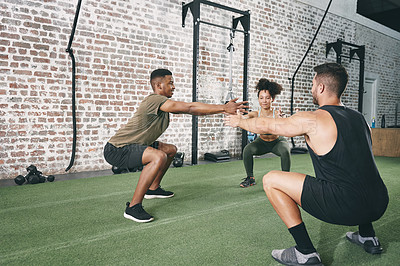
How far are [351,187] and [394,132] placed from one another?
5.79 meters

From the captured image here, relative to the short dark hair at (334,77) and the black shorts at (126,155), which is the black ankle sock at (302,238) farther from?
the black shorts at (126,155)

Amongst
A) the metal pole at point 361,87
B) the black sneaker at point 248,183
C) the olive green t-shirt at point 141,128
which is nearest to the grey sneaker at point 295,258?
the olive green t-shirt at point 141,128

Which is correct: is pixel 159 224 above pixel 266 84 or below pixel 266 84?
below

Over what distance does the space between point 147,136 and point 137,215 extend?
28.4 inches

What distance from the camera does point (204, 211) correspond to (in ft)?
9.13

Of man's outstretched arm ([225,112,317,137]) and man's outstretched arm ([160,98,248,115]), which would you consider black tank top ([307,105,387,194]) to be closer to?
man's outstretched arm ([225,112,317,137])

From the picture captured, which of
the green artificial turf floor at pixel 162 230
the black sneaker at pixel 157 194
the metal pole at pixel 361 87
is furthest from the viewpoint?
the metal pole at pixel 361 87

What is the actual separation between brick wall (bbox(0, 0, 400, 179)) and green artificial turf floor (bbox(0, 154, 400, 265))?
913mm

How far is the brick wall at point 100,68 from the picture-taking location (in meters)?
4.08

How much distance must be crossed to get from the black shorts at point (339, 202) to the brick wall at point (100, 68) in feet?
12.5

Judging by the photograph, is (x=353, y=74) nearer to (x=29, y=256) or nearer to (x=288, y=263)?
(x=288, y=263)

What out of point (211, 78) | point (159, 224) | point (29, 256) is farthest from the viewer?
point (211, 78)

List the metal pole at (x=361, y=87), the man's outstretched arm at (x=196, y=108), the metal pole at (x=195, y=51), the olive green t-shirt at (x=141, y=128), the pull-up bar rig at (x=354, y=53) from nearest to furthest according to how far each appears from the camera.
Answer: the man's outstretched arm at (x=196, y=108) < the olive green t-shirt at (x=141, y=128) < the metal pole at (x=195, y=51) < the pull-up bar rig at (x=354, y=53) < the metal pole at (x=361, y=87)

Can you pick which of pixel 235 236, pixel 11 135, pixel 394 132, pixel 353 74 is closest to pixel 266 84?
pixel 235 236
